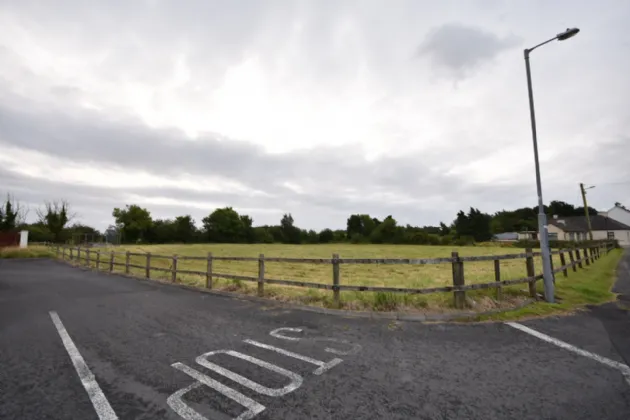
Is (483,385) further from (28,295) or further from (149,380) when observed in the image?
(28,295)

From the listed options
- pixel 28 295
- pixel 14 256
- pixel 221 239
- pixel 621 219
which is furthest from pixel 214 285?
pixel 621 219

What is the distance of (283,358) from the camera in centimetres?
441

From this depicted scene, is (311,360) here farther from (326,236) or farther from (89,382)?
(326,236)

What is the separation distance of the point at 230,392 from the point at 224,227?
3406 inches

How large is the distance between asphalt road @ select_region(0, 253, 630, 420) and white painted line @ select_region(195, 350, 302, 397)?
0.07ft

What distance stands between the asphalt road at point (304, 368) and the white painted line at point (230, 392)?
1 cm

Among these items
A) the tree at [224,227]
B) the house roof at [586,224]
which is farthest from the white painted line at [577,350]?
the tree at [224,227]

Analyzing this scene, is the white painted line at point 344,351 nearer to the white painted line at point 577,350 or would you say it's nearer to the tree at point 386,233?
the white painted line at point 577,350

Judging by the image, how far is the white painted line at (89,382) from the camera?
303 cm

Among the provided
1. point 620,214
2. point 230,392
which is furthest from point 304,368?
point 620,214

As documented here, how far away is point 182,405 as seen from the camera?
3.15 meters

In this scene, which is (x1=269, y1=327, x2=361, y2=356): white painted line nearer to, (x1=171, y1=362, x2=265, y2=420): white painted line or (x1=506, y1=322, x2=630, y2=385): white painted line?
(x1=171, y1=362, x2=265, y2=420): white painted line

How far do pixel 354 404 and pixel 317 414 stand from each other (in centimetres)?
42

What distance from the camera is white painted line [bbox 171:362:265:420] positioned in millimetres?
3015
